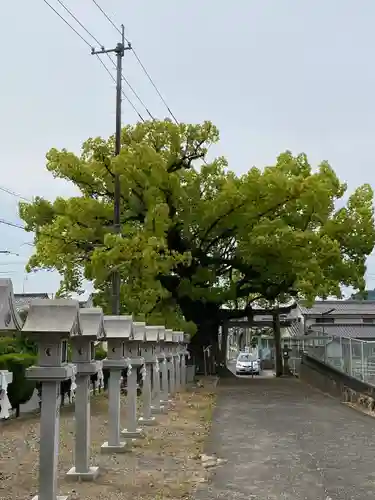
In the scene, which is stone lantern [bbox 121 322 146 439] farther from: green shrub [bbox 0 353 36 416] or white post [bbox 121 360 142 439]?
green shrub [bbox 0 353 36 416]

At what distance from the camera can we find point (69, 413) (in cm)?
1398

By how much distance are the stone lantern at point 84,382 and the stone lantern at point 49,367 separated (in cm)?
106

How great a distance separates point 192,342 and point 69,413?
14054 millimetres

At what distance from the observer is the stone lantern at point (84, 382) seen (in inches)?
289

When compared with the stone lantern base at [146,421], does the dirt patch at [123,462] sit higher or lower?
lower

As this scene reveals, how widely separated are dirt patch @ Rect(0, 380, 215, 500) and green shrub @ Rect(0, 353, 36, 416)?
446 mm

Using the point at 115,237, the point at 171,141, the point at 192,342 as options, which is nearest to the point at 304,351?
the point at 192,342

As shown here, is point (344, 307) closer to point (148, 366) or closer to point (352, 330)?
point (352, 330)

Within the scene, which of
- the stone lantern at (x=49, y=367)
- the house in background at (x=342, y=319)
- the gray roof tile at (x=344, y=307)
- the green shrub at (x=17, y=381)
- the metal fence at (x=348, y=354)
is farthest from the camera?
the gray roof tile at (x=344, y=307)

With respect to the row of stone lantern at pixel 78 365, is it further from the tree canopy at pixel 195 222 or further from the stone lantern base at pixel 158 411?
the tree canopy at pixel 195 222

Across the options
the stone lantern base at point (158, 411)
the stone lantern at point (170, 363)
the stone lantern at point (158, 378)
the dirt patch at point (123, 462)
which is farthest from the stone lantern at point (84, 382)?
the stone lantern at point (170, 363)

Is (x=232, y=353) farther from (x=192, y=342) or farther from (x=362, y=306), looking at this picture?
(x=192, y=342)

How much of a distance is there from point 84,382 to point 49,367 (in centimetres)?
153

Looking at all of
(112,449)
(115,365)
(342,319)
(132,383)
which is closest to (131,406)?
(132,383)
